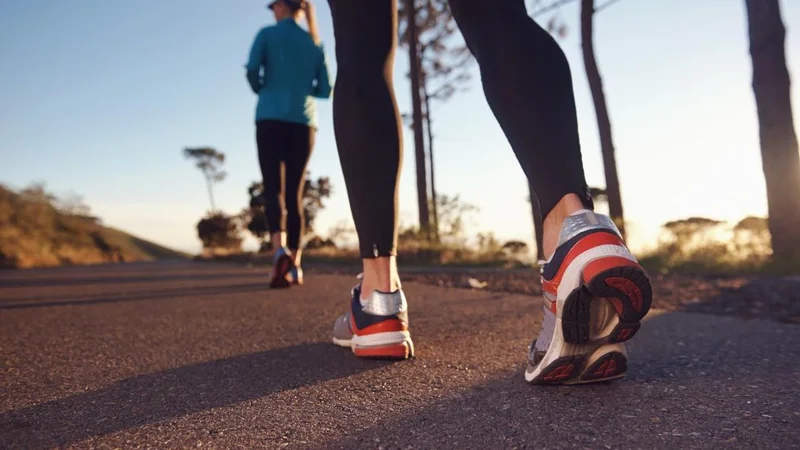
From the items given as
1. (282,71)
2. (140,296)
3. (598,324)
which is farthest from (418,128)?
(598,324)

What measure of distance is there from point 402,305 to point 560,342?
0.54m

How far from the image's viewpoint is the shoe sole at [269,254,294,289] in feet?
13.6

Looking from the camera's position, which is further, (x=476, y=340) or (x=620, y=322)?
(x=476, y=340)

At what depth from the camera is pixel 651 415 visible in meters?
1.01

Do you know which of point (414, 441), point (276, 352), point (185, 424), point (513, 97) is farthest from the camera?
point (276, 352)

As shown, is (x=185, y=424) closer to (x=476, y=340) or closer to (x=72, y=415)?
(x=72, y=415)

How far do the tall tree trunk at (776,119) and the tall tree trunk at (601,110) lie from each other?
3.01 m

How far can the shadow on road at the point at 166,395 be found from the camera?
1043 mm

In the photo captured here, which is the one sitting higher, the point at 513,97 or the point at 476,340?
the point at 513,97

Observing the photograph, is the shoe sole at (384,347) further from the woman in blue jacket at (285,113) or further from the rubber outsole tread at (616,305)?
the woman in blue jacket at (285,113)

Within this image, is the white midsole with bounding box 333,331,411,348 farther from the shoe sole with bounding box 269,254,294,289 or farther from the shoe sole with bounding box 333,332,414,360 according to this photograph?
the shoe sole with bounding box 269,254,294,289

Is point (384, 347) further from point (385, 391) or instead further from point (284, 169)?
point (284, 169)

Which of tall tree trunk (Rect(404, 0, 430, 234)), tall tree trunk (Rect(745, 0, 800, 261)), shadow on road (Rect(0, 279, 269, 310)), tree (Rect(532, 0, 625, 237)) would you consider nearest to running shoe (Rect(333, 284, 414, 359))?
shadow on road (Rect(0, 279, 269, 310))

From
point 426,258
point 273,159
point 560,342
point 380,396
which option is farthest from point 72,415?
point 426,258
